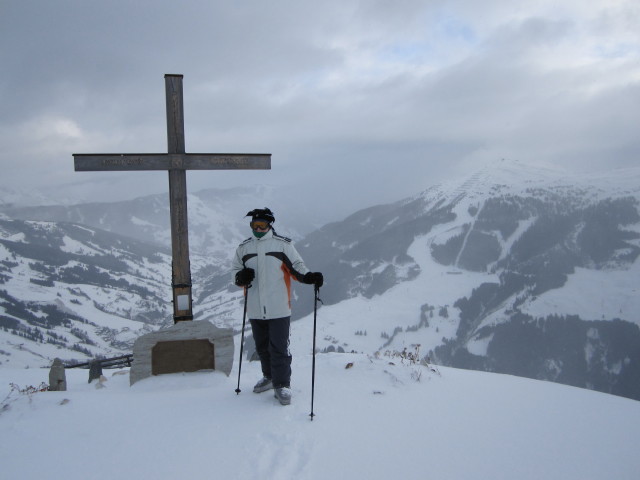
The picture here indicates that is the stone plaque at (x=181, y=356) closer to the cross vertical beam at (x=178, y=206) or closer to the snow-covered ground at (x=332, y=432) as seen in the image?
the snow-covered ground at (x=332, y=432)

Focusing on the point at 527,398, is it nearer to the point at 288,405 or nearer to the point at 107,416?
the point at 288,405

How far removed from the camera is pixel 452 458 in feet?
14.5

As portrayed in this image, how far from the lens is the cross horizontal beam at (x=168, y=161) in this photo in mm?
8164

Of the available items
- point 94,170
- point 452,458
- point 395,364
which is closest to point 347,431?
point 452,458

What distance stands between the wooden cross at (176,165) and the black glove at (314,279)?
316cm

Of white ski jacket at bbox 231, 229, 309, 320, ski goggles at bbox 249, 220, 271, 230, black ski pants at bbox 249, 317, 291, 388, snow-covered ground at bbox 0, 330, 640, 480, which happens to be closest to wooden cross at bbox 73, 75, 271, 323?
snow-covered ground at bbox 0, 330, 640, 480

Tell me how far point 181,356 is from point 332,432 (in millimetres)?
3790

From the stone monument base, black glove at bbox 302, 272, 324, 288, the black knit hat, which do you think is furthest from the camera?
the stone monument base

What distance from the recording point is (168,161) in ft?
27.4

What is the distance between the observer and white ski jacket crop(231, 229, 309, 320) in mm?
6121

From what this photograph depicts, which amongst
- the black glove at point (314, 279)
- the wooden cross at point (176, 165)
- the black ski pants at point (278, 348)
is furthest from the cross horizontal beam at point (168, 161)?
the black ski pants at point (278, 348)

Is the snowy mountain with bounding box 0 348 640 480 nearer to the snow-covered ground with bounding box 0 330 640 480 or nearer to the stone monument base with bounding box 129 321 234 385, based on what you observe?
the snow-covered ground with bounding box 0 330 640 480

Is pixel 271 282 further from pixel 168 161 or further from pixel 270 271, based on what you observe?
pixel 168 161

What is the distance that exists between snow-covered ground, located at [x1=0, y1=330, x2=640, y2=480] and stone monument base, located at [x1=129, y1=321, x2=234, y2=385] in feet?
1.20
